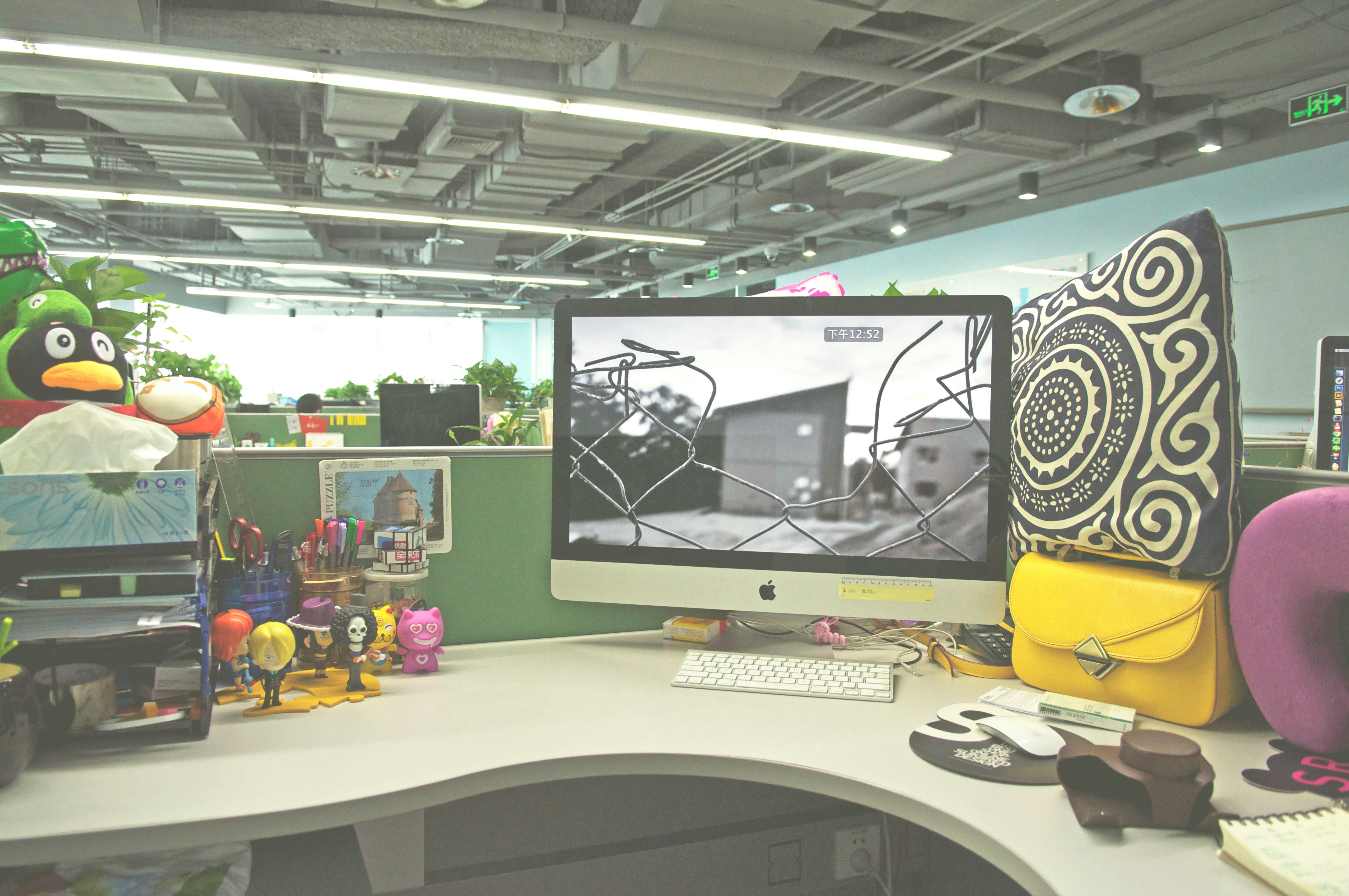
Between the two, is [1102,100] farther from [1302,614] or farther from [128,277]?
[128,277]

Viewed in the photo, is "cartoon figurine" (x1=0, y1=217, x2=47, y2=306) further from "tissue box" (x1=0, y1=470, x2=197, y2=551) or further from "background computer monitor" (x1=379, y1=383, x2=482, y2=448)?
"background computer monitor" (x1=379, y1=383, x2=482, y2=448)

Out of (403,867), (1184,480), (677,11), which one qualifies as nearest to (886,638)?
(1184,480)

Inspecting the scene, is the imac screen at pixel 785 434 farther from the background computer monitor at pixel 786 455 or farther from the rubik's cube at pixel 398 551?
the rubik's cube at pixel 398 551

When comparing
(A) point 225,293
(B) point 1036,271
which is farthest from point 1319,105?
(A) point 225,293

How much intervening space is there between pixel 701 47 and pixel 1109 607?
3.29 metres

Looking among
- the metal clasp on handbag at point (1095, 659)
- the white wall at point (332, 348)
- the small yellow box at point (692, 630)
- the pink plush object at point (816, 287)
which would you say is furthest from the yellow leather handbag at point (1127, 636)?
the white wall at point (332, 348)

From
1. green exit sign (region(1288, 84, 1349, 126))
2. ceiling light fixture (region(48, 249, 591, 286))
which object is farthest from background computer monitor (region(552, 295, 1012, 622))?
ceiling light fixture (region(48, 249, 591, 286))

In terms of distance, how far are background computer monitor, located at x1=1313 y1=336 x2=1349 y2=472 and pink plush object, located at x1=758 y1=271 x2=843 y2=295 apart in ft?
3.86

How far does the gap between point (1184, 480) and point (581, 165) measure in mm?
5361

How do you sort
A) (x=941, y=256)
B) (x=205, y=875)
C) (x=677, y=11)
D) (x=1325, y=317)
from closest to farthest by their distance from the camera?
(x=205, y=875), (x=677, y=11), (x=1325, y=317), (x=941, y=256)

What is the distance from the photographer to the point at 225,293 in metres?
11.9

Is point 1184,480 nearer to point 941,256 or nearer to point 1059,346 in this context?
point 1059,346

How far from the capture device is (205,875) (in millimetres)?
896

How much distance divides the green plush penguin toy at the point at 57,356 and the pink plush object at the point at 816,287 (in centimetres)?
97
